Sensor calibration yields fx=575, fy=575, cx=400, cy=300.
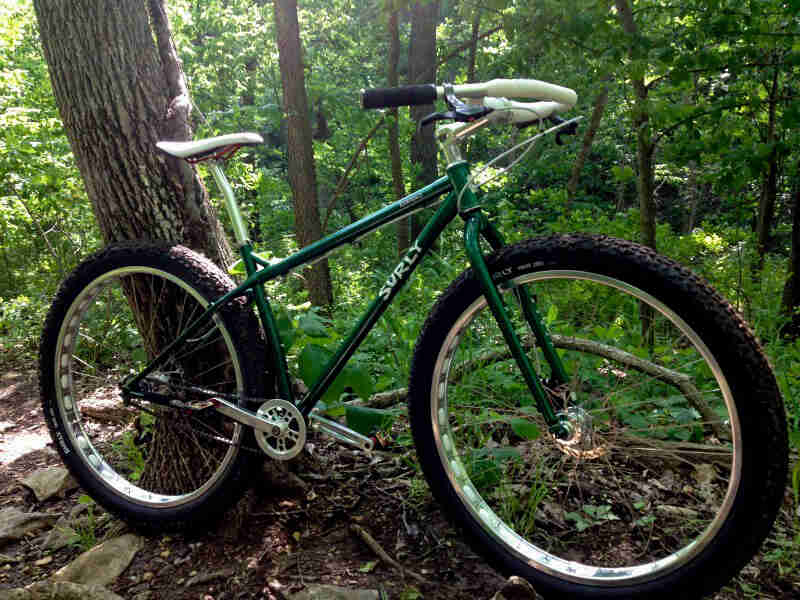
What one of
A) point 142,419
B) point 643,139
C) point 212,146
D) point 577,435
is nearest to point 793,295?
point 643,139

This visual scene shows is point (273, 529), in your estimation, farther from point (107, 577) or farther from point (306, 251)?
point (306, 251)

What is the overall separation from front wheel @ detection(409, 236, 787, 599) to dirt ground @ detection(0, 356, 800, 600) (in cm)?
18

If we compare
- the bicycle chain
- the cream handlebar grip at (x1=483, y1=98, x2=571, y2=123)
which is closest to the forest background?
the bicycle chain

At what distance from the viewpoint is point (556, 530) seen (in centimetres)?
197

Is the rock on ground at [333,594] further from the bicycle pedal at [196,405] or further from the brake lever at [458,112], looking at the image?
the brake lever at [458,112]

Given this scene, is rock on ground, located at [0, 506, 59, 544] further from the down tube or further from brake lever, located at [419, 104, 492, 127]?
brake lever, located at [419, 104, 492, 127]

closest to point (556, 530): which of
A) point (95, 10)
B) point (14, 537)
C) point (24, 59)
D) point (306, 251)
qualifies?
point (306, 251)

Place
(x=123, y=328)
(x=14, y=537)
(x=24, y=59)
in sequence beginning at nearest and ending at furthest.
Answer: (x=14, y=537)
(x=123, y=328)
(x=24, y=59)

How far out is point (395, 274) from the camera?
1852mm

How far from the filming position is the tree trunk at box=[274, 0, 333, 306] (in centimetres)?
659

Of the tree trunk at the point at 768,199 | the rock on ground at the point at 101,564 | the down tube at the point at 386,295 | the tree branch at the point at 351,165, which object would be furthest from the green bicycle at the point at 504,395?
the tree branch at the point at 351,165

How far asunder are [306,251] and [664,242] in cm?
686

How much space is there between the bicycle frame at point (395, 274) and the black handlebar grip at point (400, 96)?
0.72ft

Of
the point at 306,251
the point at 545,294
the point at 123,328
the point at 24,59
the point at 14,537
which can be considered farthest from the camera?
the point at 24,59
